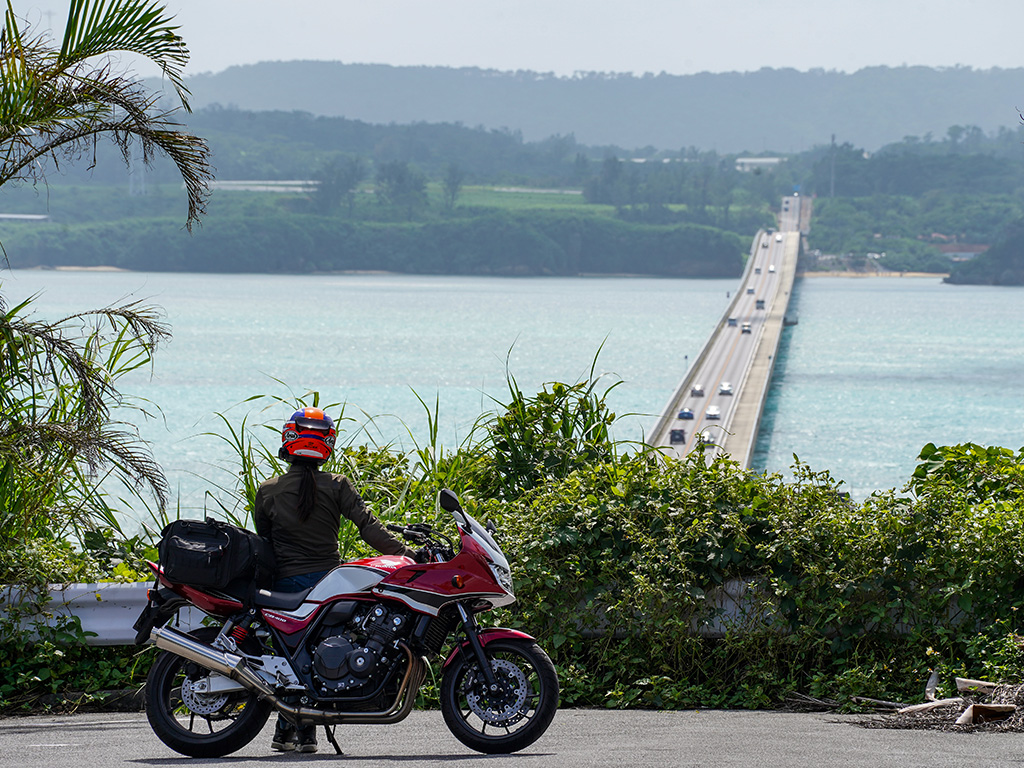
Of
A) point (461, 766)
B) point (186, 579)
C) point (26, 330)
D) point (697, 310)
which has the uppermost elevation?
point (26, 330)

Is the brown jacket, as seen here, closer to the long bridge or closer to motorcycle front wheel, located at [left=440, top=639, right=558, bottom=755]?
motorcycle front wheel, located at [left=440, top=639, right=558, bottom=755]

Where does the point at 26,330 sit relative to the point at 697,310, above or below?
above

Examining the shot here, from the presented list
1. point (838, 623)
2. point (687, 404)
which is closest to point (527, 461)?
point (838, 623)

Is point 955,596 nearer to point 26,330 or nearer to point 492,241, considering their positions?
point 26,330

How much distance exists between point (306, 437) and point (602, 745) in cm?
172

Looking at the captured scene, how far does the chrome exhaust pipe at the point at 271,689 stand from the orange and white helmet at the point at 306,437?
2.70ft

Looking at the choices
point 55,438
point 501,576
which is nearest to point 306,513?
point 501,576

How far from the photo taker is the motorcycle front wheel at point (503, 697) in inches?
189

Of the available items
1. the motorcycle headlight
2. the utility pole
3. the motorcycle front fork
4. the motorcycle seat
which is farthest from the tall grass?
the utility pole

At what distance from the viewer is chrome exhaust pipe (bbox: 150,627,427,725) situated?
468 cm

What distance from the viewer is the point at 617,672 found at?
19.9 feet

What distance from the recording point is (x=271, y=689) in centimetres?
475

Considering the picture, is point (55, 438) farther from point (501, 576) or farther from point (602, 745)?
point (602, 745)

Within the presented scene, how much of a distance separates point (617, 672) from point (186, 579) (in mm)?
2327
